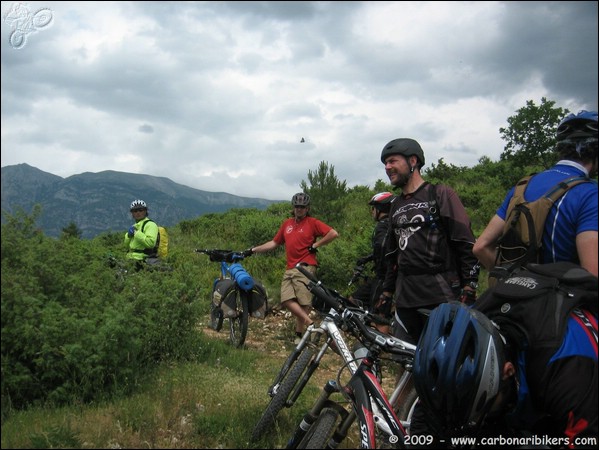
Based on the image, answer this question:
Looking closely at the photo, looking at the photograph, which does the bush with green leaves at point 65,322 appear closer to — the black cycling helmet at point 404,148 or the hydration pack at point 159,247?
the black cycling helmet at point 404,148

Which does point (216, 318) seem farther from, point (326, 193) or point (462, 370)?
point (326, 193)

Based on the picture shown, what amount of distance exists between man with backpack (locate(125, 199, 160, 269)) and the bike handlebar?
5.68 m

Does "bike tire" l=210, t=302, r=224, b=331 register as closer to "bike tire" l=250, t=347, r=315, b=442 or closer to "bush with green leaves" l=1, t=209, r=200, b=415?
"bush with green leaves" l=1, t=209, r=200, b=415

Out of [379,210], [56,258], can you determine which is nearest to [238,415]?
[56,258]

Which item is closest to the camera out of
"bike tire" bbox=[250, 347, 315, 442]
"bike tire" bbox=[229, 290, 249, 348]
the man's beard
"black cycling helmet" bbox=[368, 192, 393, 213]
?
"bike tire" bbox=[250, 347, 315, 442]

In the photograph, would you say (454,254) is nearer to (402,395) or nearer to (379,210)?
(402,395)

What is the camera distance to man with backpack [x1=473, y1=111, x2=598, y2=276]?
237cm

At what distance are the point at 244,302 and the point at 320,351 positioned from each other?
4.08 m

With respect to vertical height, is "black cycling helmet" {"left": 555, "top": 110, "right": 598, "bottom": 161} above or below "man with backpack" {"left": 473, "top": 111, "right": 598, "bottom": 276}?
above

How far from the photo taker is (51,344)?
3.99m

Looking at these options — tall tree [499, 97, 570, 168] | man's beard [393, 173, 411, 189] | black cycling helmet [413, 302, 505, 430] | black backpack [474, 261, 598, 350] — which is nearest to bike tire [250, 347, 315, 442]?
black cycling helmet [413, 302, 505, 430]

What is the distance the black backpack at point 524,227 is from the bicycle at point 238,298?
17.5ft

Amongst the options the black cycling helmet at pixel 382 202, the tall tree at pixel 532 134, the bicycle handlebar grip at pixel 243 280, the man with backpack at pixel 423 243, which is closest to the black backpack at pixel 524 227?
the man with backpack at pixel 423 243

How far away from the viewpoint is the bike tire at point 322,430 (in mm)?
3047
